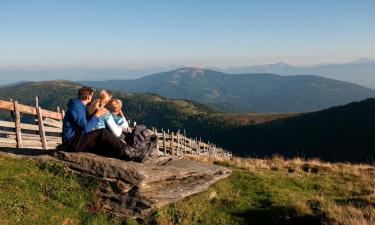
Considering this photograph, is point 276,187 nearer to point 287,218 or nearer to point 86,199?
point 287,218

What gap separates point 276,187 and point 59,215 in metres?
7.75

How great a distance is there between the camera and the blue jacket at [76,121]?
12.2 metres

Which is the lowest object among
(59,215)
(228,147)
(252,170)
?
(228,147)

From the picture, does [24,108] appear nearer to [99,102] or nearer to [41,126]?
[41,126]

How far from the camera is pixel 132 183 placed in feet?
38.9

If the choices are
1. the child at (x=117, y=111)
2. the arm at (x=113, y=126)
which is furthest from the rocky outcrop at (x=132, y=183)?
the child at (x=117, y=111)

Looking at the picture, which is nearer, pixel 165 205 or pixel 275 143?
pixel 165 205

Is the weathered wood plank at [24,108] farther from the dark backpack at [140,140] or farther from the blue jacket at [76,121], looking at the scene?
the dark backpack at [140,140]

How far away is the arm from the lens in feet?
41.8

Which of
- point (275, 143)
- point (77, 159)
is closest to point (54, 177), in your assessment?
point (77, 159)

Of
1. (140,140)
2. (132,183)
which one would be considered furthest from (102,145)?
(132,183)

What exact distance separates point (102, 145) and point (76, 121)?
0.99 m

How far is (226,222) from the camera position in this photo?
38.8 feet

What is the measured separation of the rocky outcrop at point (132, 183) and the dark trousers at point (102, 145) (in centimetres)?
20
